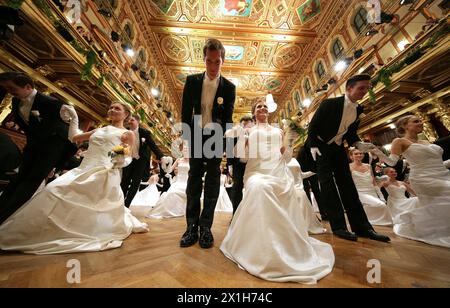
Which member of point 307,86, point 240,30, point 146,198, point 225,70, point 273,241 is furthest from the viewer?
point 225,70

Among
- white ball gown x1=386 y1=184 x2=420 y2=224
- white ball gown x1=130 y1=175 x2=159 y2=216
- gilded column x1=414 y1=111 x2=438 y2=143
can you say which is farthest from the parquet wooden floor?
gilded column x1=414 y1=111 x2=438 y2=143

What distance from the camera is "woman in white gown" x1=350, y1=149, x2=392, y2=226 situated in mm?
3293

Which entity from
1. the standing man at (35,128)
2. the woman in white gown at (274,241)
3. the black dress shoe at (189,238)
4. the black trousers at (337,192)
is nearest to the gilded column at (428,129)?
the black trousers at (337,192)

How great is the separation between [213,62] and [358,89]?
1.90m

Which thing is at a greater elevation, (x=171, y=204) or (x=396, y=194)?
(x=396, y=194)

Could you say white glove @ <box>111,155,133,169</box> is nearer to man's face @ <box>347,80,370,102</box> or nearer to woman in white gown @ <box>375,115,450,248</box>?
man's face @ <box>347,80,370,102</box>

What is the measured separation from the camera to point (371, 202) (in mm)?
3371

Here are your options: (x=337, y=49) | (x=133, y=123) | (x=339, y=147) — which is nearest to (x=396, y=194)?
(x=339, y=147)

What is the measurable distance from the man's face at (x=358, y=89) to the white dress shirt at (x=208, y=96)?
1.81 m

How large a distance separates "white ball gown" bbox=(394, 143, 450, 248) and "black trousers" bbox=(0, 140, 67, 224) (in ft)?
14.5

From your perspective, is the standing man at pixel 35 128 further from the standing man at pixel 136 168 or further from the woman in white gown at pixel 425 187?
the woman in white gown at pixel 425 187

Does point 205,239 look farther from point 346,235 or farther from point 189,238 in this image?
point 346,235

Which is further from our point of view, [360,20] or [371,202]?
[360,20]

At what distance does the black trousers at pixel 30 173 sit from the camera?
174cm
